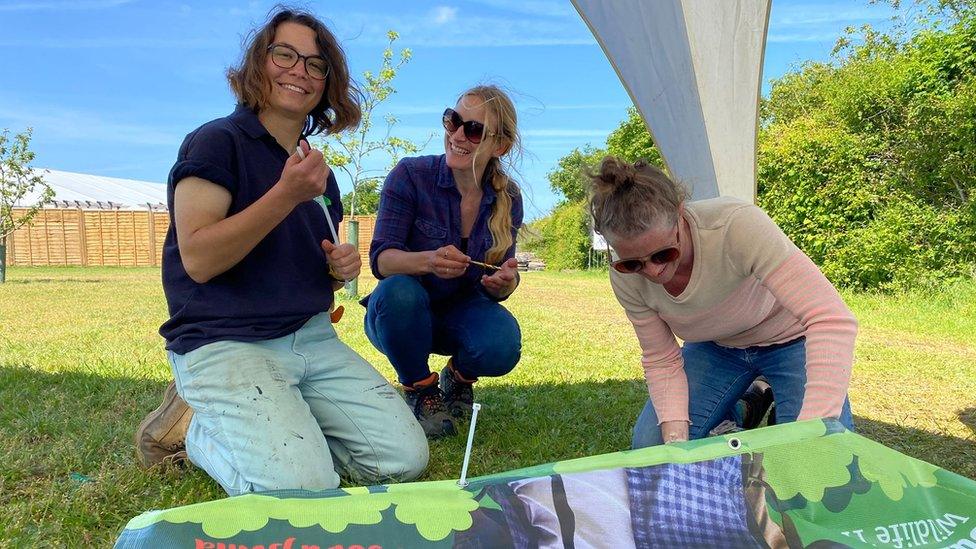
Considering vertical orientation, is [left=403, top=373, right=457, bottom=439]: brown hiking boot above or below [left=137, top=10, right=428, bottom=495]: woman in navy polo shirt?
below

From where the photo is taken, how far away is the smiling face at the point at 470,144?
2.68m

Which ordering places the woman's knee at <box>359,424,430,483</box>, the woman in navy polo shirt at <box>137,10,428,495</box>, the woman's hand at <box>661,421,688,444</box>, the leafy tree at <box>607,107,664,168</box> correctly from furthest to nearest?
the leafy tree at <box>607,107,664,168</box>, the woman's knee at <box>359,424,430,483</box>, the woman's hand at <box>661,421,688,444</box>, the woman in navy polo shirt at <box>137,10,428,495</box>

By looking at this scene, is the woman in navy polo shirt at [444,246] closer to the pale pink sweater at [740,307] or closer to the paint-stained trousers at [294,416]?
the paint-stained trousers at [294,416]

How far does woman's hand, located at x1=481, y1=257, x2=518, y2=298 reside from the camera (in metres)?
2.84

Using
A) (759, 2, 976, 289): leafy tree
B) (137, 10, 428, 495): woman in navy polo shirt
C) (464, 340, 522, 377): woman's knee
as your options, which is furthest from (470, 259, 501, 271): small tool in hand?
(759, 2, 976, 289): leafy tree

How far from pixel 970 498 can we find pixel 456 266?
170 centimetres

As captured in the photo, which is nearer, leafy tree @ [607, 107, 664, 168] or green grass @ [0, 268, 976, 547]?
green grass @ [0, 268, 976, 547]

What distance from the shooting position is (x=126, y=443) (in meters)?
2.65

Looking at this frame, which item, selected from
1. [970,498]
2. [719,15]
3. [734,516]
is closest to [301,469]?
[734,516]

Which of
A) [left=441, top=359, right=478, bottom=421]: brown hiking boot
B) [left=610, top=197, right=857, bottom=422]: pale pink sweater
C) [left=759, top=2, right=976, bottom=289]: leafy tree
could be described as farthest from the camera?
[left=759, top=2, right=976, bottom=289]: leafy tree

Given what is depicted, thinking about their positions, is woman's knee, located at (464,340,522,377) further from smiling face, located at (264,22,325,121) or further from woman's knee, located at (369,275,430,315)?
smiling face, located at (264,22,325,121)

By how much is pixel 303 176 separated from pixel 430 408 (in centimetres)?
135

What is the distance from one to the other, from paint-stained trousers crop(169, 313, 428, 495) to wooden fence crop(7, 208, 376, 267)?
20899mm

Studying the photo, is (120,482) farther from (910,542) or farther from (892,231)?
(892,231)
